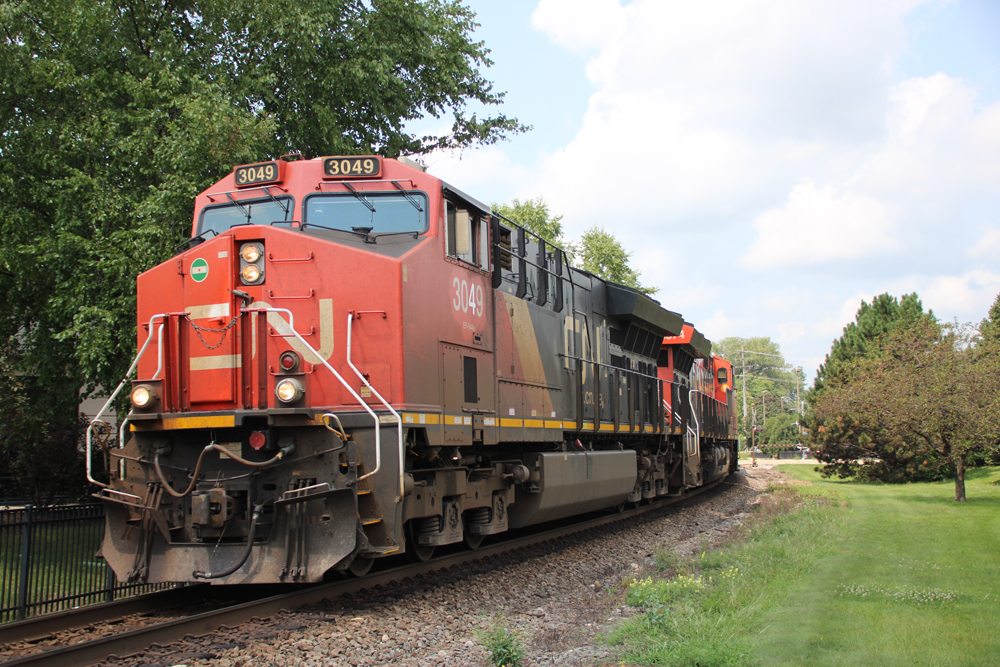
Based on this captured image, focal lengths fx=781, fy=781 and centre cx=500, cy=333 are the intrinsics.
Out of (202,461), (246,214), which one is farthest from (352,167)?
(202,461)

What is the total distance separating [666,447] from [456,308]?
33.5 feet

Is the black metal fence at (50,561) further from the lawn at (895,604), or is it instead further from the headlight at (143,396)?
the lawn at (895,604)

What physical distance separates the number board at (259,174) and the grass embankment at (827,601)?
5535 millimetres

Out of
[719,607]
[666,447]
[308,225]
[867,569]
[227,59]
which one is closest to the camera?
[719,607]

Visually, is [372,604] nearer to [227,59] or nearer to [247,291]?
[247,291]

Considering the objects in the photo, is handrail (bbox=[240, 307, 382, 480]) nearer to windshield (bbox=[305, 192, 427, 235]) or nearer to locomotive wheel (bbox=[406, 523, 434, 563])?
windshield (bbox=[305, 192, 427, 235])

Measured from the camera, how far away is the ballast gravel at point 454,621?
18.2ft

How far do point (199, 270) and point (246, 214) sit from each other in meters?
1.13

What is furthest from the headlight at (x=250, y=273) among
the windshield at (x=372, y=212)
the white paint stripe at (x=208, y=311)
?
the windshield at (x=372, y=212)

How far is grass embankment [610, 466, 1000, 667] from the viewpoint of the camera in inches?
212

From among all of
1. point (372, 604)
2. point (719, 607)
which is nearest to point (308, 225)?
point (372, 604)

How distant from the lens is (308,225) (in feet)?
25.6

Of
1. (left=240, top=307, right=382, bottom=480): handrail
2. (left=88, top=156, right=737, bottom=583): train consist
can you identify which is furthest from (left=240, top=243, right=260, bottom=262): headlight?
(left=240, top=307, right=382, bottom=480): handrail

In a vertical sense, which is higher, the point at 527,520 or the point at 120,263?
the point at 120,263
